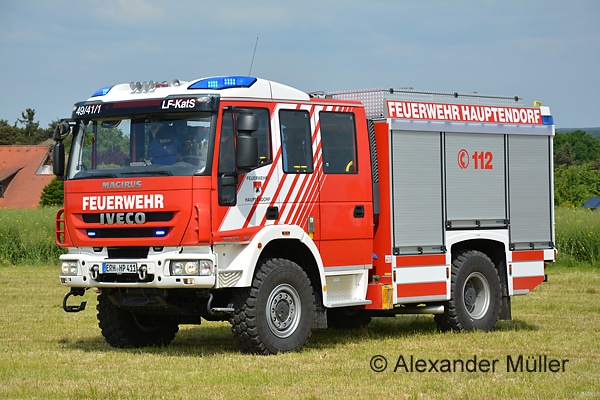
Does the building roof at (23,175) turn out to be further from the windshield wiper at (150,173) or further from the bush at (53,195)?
the windshield wiper at (150,173)

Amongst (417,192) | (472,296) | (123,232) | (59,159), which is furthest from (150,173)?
(472,296)

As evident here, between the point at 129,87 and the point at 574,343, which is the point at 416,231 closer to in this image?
the point at 574,343

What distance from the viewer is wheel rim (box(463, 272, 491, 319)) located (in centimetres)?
1496

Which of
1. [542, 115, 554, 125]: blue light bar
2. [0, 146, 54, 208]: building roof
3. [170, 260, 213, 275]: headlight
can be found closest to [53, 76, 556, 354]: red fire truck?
[170, 260, 213, 275]: headlight

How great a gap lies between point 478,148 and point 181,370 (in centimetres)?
590

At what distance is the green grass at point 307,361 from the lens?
9.58 metres

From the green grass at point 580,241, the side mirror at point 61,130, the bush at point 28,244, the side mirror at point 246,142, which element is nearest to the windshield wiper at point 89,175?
the side mirror at point 61,130

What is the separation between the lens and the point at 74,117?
41.6ft

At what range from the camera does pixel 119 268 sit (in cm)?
1202

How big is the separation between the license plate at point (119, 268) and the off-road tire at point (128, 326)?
96 cm

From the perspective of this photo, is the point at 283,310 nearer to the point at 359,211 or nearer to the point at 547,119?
the point at 359,211

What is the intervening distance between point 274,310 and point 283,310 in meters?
0.17

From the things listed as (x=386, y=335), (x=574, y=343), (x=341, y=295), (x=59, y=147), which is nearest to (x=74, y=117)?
(x=59, y=147)

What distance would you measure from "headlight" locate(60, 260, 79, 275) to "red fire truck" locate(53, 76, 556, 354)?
2cm
